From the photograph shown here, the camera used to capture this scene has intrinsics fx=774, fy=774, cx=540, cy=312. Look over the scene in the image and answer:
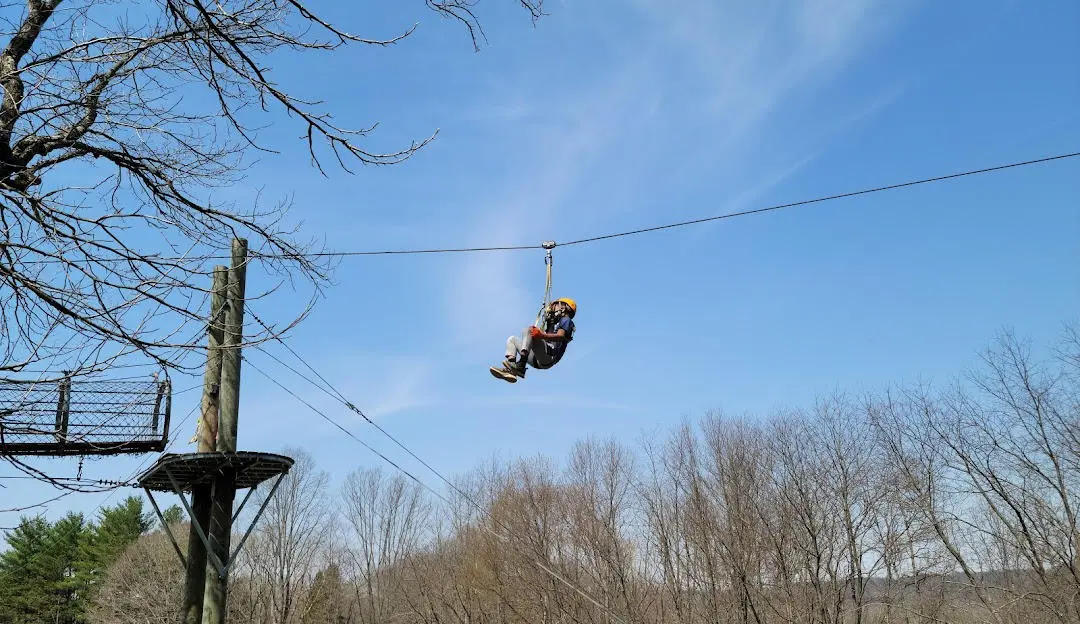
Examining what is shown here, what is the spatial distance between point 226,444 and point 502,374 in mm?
3477

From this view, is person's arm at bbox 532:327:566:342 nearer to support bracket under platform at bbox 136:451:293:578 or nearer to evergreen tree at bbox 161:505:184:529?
support bracket under platform at bbox 136:451:293:578

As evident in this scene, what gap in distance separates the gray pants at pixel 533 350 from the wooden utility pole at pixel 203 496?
141 inches

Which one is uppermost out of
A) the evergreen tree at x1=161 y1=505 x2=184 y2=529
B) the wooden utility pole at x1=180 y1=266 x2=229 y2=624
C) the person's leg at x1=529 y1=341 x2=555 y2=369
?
the evergreen tree at x1=161 y1=505 x2=184 y2=529

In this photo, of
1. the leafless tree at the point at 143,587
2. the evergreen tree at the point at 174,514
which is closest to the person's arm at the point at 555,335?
the leafless tree at the point at 143,587

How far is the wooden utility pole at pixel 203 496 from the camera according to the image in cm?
606

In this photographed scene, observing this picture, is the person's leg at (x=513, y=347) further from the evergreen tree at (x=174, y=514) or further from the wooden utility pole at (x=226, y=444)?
the evergreen tree at (x=174, y=514)

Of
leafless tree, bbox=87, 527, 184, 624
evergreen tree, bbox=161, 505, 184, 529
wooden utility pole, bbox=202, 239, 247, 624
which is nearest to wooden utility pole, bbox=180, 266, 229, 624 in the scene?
wooden utility pole, bbox=202, 239, 247, 624

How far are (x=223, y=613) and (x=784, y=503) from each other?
24860 millimetres

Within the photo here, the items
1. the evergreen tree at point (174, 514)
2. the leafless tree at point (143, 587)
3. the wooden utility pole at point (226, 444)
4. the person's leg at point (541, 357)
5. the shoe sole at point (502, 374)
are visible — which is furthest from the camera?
the evergreen tree at point (174, 514)

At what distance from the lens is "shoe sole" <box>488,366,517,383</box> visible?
9.10 m

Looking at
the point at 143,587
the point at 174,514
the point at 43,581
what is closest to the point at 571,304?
the point at 143,587

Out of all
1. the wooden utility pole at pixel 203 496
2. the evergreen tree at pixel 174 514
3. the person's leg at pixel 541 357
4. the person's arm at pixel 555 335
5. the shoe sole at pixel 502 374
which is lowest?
the wooden utility pole at pixel 203 496

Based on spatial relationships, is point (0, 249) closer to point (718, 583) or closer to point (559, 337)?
point (559, 337)

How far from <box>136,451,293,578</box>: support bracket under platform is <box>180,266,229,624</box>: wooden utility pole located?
9 cm
